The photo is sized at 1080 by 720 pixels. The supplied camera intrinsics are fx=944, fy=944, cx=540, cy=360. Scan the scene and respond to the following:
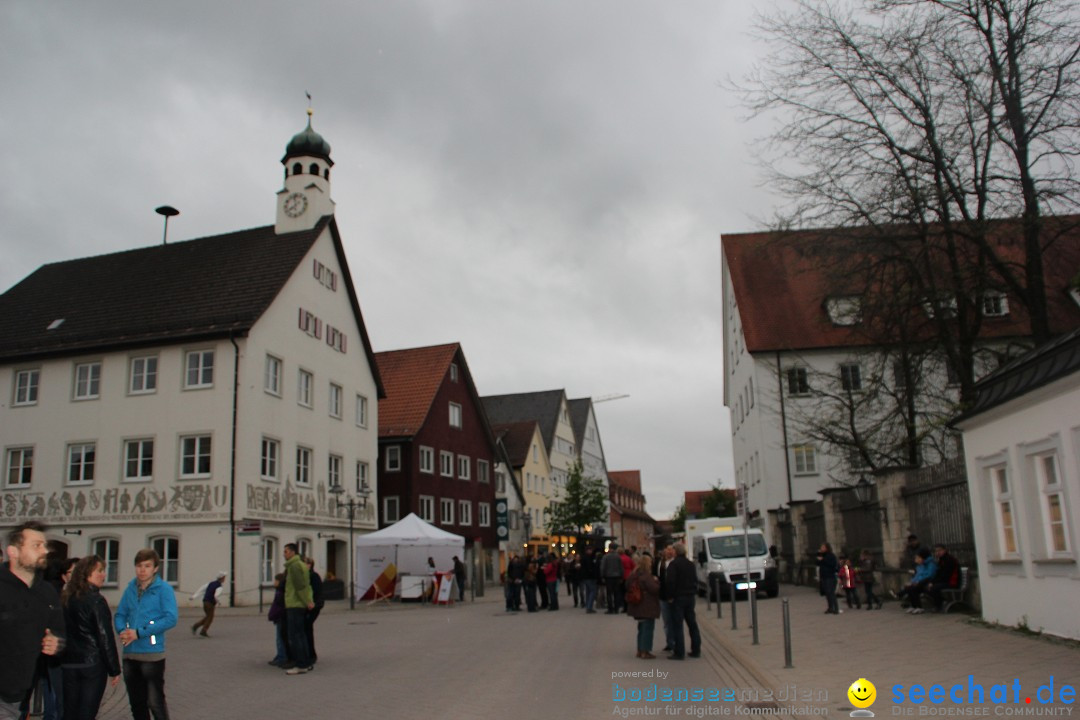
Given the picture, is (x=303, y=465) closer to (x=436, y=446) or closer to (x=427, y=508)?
(x=427, y=508)

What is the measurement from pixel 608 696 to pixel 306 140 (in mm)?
33918

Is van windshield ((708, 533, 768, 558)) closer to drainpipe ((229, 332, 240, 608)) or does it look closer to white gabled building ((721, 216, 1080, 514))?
white gabled building ((721, 216, 1080, 514))

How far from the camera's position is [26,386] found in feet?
113

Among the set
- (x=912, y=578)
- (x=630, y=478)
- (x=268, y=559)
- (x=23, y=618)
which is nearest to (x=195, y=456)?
(x=268, y=559)

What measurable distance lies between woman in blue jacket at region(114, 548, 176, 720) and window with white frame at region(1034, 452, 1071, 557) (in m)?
11.1

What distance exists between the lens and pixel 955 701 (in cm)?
863

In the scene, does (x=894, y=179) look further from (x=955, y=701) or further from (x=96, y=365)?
(x=96, y=365)

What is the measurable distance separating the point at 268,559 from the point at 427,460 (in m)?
14.4

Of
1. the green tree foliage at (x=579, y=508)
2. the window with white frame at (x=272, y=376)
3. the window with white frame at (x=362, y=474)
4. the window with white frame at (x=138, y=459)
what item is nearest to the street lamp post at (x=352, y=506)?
the window with white frame at (x=362, y=474)

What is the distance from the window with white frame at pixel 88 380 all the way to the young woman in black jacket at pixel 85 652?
92.2 ft

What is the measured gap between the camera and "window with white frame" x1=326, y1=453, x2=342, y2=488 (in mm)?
36938

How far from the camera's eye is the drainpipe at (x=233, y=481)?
98.0 feet

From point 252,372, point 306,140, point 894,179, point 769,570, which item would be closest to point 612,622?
point 769,570

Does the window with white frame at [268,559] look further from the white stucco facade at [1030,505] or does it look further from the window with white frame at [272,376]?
the white stucco facade at [1030,505]
